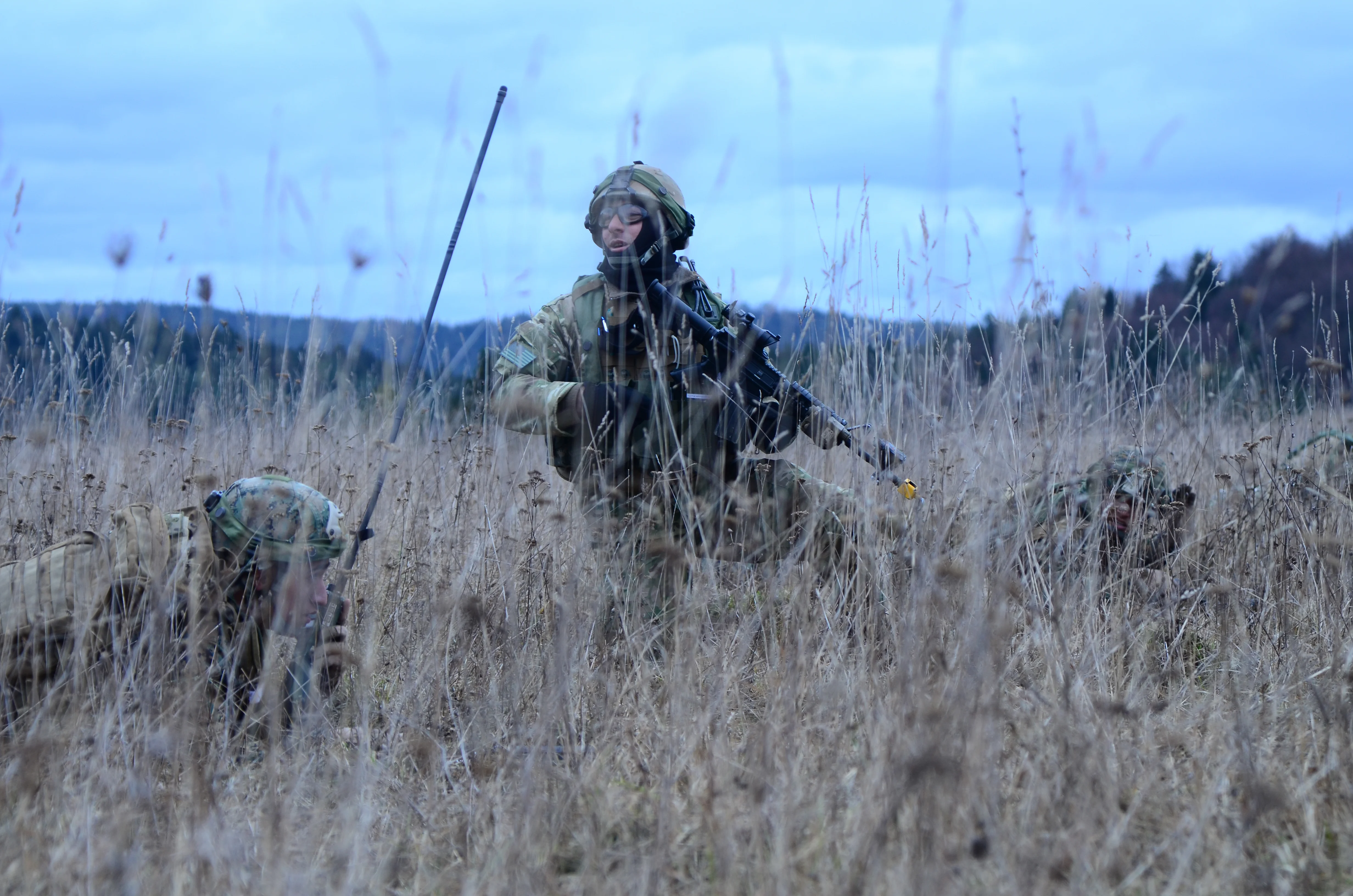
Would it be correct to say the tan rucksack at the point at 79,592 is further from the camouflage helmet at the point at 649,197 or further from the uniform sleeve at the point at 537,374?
the camouflage helmet at the point at 649,197

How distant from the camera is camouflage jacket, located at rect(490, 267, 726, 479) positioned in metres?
3.40

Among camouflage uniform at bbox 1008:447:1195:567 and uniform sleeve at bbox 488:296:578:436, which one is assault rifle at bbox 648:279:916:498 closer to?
uniform sleeve at bbox 488:296:578:436

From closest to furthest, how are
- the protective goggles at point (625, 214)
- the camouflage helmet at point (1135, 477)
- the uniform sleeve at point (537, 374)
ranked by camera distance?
the camouflage helmet at point (1135, 477), the uniform sleeve at point (537, 374), the protective goggles at point (625, 214)

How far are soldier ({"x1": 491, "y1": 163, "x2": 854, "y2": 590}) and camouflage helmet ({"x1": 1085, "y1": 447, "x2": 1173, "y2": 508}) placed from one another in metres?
0.72

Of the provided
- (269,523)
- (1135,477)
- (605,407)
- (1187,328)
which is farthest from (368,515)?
(1187,328)

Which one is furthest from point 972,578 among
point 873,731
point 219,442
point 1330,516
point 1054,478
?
point 219,442

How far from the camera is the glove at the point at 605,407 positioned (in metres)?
3.23

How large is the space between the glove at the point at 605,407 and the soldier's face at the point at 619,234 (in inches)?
18.8

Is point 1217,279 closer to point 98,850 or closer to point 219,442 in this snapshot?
point 98,850

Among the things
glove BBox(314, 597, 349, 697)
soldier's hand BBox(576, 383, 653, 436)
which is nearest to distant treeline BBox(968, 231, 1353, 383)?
soldier's hand BBox(576, 383, 653, 436)

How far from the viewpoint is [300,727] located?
2332mm

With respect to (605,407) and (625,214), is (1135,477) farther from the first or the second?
(625,214)

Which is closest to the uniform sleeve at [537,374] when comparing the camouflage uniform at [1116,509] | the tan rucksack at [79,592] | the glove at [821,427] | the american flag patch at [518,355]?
the american flag patch at [518,355]

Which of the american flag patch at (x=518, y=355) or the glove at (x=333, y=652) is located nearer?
the glove at (x=333, y=652)
